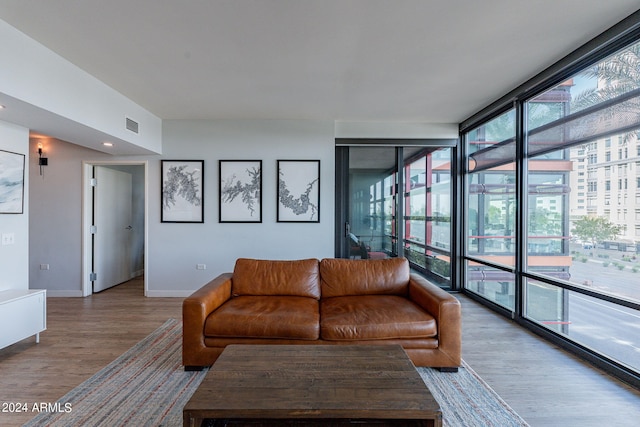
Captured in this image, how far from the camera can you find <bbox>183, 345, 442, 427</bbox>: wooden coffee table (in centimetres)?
132

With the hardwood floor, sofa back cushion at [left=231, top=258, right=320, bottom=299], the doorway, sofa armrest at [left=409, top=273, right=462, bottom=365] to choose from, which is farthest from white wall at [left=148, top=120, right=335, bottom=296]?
sofa armrest at [left=409, top=273, right=462, bottom=365]

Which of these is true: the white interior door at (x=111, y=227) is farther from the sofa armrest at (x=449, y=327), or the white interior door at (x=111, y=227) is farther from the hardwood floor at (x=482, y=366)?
the sofa armrest at (x=449, y=327)

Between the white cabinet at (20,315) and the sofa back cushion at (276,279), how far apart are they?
182 cm

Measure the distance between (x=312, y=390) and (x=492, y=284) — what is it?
3.46 m

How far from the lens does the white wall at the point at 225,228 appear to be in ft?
14.6

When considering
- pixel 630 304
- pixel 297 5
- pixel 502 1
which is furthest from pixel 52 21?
pixel 630 304

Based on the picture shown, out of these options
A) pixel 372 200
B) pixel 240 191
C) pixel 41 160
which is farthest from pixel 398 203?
pixel 41 160

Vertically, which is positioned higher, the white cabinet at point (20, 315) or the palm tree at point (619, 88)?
the palm tree at point (619, 88)

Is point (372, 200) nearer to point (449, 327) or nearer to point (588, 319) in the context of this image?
point (449, 327)

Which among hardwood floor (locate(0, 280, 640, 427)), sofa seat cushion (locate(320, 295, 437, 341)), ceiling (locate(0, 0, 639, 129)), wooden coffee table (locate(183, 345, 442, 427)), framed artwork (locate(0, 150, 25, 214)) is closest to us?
wooden coffee table (locate(183, 345, 442, 427))

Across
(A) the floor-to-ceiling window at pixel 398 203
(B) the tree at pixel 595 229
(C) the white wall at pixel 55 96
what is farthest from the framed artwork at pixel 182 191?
(B) the tree at pixel 595 229

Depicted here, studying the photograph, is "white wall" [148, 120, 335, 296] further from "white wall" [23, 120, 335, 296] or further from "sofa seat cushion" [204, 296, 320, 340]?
"sofa seat cushion" [204, 296, 320, 340]

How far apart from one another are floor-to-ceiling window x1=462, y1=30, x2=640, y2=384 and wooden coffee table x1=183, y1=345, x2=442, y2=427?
195 centimetres

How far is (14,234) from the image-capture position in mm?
2951
